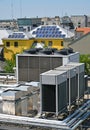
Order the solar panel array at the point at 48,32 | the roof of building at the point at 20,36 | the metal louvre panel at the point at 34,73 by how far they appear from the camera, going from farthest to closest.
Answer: the solar panel array at the point at 48,32 < the roof of building at the point at 20,36 < the metal louvre panel at the point at 34,73

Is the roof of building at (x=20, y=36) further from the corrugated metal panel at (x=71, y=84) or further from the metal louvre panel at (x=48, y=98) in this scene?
the metal louvre panel at (x=48, y=98)

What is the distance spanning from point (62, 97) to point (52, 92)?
2.18 feet

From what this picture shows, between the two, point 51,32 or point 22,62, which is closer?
point 22,62

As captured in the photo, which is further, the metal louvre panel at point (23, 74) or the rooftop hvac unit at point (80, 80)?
the metal louvre panel at point (23, 74)

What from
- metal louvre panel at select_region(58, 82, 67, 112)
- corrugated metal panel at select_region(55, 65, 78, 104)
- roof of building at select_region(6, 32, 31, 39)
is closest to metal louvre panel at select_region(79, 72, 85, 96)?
corrugated metal panel at select_region(55, 65, 78, 104)

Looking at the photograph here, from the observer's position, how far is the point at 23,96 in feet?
50.9

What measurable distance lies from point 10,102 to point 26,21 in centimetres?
7658

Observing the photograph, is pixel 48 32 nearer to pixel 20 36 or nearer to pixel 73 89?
pixel 20 36

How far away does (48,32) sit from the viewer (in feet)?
150

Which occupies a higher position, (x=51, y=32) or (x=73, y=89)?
(x=51, y=32)

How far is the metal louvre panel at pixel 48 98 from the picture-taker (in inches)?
575

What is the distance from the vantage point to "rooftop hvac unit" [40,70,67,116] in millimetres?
14516

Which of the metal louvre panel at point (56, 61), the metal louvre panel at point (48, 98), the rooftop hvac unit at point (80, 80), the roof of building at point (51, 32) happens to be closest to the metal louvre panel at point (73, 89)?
the rooftop hvac unit at point (80, 80)

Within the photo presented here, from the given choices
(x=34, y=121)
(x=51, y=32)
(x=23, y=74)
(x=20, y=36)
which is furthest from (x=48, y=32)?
(x=34, y=121)
